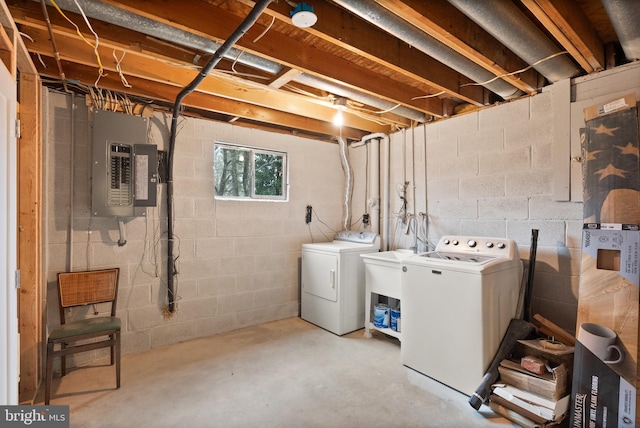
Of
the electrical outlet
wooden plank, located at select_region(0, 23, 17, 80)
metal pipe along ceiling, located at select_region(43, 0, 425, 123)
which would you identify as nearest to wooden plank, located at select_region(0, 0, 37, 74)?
wooden plank, located at select_region(0, 23, 17, 80)

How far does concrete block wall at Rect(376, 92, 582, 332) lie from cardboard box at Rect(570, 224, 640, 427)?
0.59 metres

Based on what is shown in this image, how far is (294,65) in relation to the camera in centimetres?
213

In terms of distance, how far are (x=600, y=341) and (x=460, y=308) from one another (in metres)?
0.75

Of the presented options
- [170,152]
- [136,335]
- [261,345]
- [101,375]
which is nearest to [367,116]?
[170,152]

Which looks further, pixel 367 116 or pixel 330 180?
pixel 330 180

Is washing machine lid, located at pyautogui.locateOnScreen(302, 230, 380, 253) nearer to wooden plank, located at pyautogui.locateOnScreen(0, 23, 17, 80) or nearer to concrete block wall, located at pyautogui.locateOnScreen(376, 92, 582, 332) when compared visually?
concrete block wall, located at pyautogui.locateOnScreen(376, 92, 582, 332)

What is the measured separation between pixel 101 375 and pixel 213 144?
2228 millimetres

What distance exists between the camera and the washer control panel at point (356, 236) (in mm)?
3705

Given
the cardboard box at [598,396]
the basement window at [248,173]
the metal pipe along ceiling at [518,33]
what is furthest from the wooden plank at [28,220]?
the cardboard box at [598,396]

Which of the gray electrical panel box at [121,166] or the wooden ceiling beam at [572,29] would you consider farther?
the gray electrical panel box at [121,166]

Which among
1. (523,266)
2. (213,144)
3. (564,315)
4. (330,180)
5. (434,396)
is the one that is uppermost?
(213,144)

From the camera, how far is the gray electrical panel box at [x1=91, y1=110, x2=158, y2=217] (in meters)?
2.61

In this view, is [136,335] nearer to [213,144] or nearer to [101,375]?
[101,375]

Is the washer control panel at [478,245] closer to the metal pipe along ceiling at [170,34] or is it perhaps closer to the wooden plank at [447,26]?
the wooden plank at [447,26]
